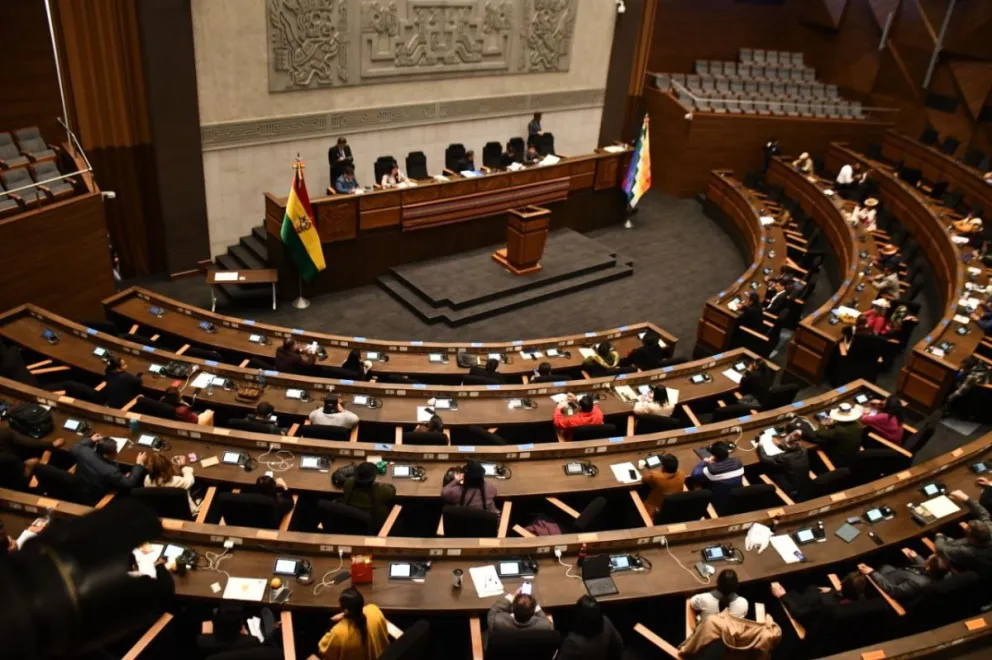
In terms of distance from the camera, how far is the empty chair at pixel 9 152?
28.8 feet

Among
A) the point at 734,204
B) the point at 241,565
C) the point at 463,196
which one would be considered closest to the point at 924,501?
the point at 241,565

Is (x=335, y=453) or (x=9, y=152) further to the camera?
(x=9, y=152)

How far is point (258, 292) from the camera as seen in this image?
33.1 feet

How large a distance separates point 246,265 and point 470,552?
674cm

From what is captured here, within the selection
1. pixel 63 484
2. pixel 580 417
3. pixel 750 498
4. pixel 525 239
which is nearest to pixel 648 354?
pixel 580 417

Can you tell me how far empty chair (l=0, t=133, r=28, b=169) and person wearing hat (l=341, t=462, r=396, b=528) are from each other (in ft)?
20.4

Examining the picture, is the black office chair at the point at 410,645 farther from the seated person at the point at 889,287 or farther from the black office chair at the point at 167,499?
the seated person at the point at 889,287

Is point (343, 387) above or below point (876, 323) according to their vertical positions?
below

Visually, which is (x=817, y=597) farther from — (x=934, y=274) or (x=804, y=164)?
(x=804, y=164)

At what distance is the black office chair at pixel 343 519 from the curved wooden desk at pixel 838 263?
19.5 feet

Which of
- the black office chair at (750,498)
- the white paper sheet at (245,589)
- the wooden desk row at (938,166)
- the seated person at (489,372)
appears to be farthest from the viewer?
the wooden desk row at (938,166)

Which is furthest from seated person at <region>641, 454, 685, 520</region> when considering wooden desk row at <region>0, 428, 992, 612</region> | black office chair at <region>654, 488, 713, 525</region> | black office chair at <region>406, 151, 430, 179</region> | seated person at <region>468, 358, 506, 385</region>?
black office chair at <region>406, 151, 430, 179</region>

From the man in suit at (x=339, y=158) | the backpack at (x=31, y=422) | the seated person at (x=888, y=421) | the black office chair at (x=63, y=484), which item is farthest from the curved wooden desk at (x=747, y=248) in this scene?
the backpack at (x=31, y=422)

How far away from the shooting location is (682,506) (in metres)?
5.56
